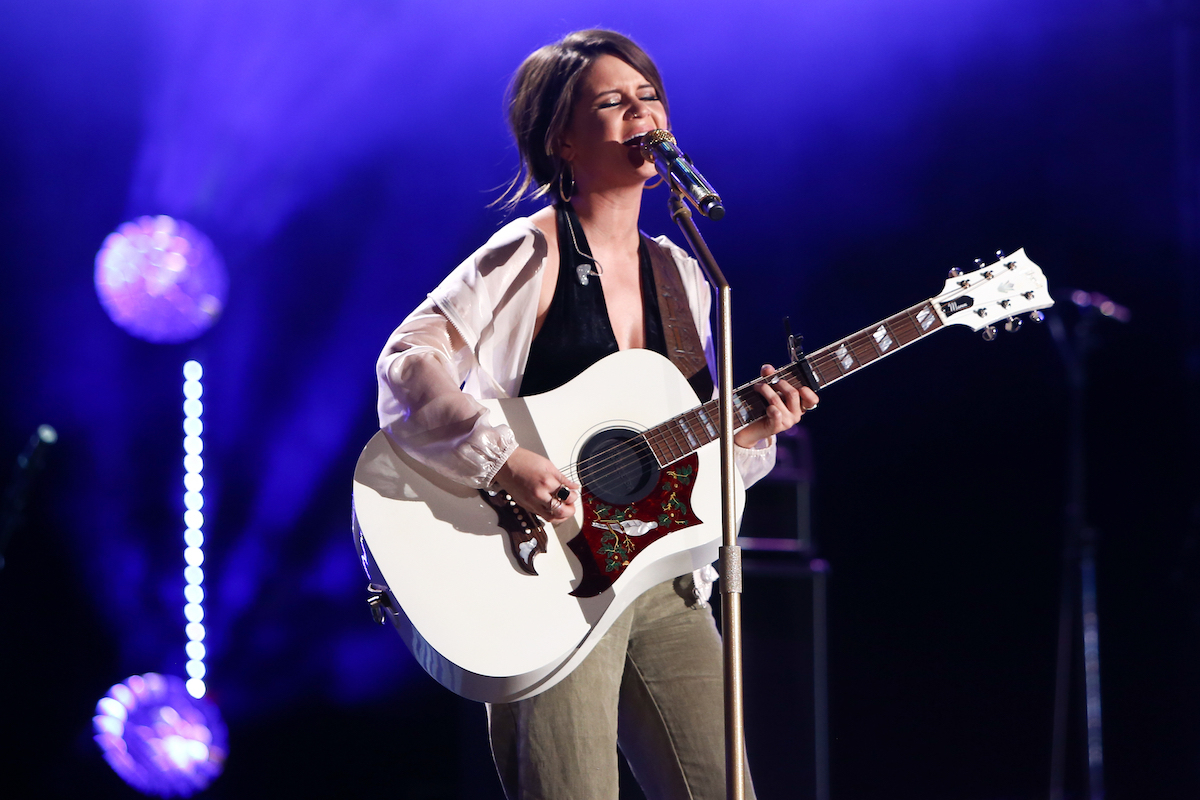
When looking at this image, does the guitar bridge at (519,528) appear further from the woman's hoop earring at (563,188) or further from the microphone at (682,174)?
the woman's hoop earring at (563,188)

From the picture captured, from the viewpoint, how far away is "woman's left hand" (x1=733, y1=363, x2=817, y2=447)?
201 centimetres

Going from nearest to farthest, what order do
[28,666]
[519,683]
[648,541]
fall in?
[519,683]
[648,541]
[28,666]

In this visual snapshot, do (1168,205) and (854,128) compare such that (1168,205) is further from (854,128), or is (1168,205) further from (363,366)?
(363,366)

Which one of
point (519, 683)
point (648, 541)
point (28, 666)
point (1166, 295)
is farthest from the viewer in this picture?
point (1166, 295)

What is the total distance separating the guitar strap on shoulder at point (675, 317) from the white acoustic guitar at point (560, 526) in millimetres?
117

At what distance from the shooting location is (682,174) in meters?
1.63

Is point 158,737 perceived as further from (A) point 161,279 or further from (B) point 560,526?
(B) point 560,526

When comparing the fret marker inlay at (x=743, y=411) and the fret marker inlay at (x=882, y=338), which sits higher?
the fret marker inlay at (x=882, y=338)

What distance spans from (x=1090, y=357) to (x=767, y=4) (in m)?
2.04

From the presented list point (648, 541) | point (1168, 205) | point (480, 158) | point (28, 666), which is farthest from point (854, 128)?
point (28, 666)

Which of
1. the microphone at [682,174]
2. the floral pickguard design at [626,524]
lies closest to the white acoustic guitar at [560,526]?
the floral pickguard design at [626,524]

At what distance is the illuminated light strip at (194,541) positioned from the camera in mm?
3773

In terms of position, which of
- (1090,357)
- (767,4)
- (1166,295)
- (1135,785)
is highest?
(767,4)

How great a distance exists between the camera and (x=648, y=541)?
6.04 feet
